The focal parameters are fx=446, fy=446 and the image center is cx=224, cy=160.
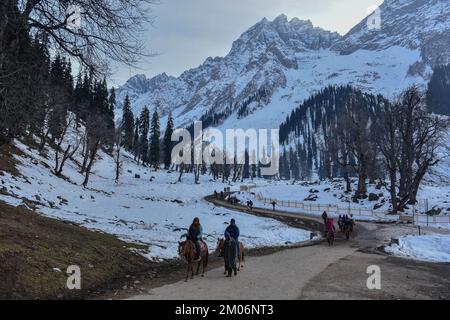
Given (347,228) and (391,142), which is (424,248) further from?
(391,142)

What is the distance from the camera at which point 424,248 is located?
27.2 metres

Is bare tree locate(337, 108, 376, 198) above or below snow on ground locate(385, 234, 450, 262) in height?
above

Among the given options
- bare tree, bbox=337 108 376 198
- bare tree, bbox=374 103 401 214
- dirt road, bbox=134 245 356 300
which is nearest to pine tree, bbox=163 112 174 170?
bare tree, bbox=337 108 376 198

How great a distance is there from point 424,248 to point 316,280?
14084mm

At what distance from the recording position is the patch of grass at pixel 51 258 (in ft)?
40.7

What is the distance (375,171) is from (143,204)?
38.7 m

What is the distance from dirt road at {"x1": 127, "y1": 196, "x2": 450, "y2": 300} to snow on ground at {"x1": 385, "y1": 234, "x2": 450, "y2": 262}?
179cm

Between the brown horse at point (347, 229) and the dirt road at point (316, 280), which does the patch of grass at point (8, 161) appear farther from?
the brown horse at point (347, 229)

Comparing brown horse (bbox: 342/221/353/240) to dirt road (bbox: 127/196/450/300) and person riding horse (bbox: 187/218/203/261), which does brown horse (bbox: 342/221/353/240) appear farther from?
person riding horse (bbox: 187/218/203/261)

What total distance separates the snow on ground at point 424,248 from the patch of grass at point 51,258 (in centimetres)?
1545

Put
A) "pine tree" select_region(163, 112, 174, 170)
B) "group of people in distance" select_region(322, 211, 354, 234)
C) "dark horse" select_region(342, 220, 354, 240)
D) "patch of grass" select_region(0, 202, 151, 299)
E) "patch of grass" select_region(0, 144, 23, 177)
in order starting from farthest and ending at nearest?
1. "pine tree" select_region(163, 112, 174, 170)
2. "patch of grass" select_region(0, 144, 23, 177)
3. "dark horse" select_region(342, 220, 354, 240)
4. "group of people in distance" select_region(322, 211, 354, 234)
5. "patch of grass" select_region(0, 202, 151, 299)

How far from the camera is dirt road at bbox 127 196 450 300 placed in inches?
534
